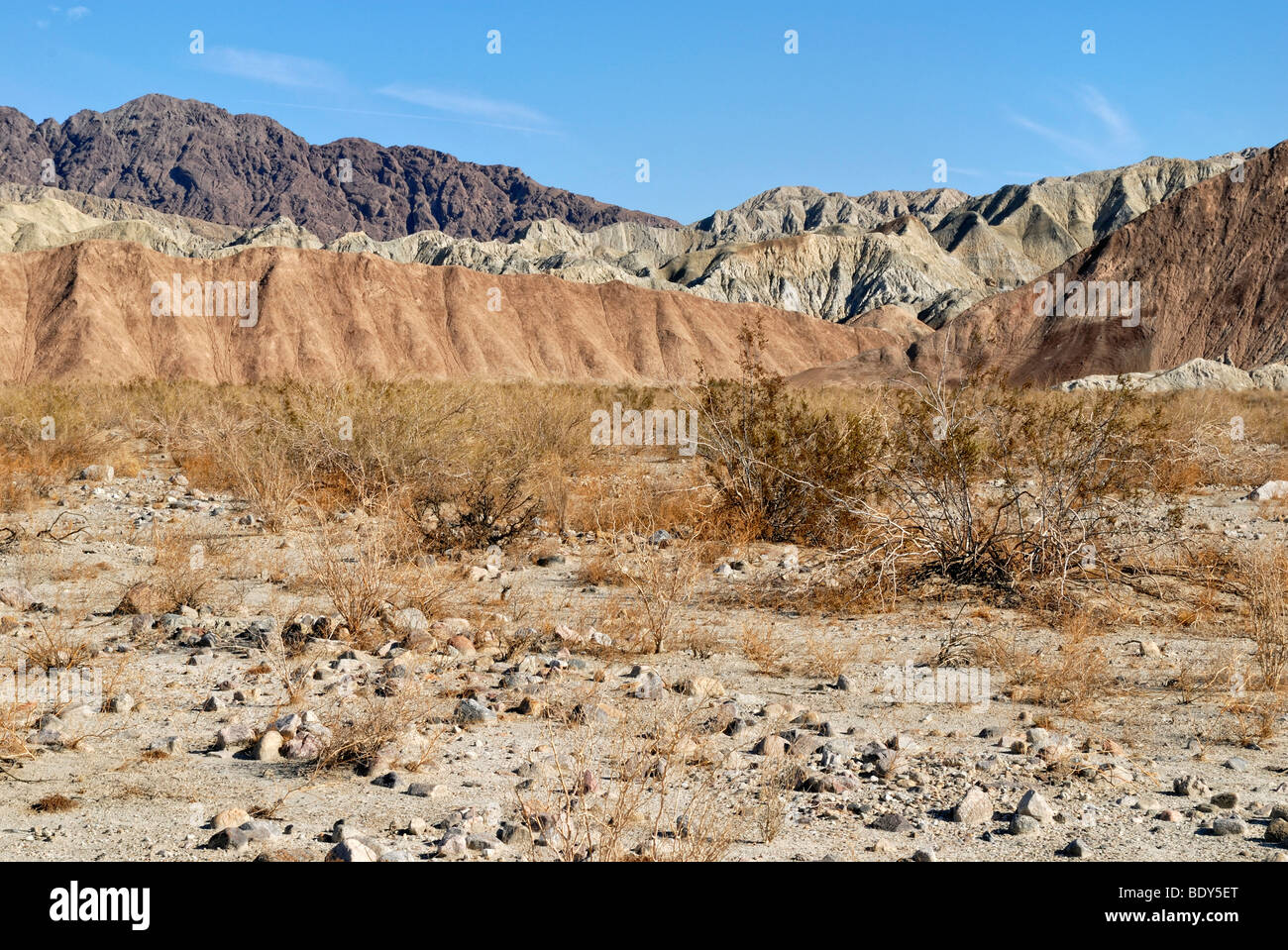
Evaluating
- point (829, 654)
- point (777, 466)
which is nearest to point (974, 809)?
point (829, 654)

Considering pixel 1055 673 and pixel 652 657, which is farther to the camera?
pixel 652 657

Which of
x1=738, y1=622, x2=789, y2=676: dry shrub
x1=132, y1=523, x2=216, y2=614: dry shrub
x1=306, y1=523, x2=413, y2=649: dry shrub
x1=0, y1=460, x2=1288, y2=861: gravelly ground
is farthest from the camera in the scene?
x1=132, y1=523, x2=216, y2=614: dry shrub

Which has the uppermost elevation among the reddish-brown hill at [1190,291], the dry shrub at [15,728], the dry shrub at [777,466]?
the reddish-brown hill at [1190,291]

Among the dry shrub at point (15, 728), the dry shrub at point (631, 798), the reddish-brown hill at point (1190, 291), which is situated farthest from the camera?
the reddish-brown hill at point (1190, 291)

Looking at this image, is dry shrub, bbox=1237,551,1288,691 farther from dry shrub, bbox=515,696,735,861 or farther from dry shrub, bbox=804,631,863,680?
dry shrub, bbox=515,696,735,861

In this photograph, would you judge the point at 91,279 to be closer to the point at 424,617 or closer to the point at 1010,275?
the point at 424,617

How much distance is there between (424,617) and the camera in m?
6.64

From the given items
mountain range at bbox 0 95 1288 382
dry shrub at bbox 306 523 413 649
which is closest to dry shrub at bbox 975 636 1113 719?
dry shrub at bbox 306 523 413 649

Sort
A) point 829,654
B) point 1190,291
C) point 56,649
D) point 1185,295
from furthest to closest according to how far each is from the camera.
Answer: point 1185,295 < point 1190,291 < point 829,654 < point 56,649

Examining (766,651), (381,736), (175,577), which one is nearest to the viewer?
(381,736)

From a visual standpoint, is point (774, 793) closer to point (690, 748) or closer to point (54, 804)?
point (690, 748)

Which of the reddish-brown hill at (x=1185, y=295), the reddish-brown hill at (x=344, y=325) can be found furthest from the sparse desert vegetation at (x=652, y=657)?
the reddish-brown hill at (x=344, y=325)

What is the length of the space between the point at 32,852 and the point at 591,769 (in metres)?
1.98

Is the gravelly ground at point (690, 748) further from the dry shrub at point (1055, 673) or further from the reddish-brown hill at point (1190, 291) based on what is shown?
the reddish-brown hill at point (1190, 291)
